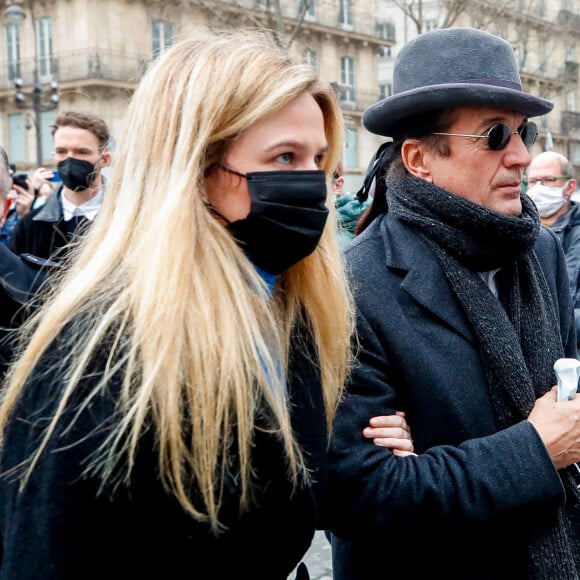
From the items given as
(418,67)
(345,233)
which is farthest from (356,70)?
(418,67)

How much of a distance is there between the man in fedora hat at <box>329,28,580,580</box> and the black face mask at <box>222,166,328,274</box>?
44 cm

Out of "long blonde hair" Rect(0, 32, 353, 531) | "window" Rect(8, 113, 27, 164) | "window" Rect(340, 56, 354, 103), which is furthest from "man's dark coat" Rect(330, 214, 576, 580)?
"window" Rect(340, 56, 354, 103)

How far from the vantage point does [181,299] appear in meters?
1.50

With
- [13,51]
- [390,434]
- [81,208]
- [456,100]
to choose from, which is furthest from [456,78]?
[13,51]

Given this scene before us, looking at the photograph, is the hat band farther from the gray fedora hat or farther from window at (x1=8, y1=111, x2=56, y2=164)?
window at (x1=8, y1=111, x2=56, y2=164)

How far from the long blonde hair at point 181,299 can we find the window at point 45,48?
29925mm

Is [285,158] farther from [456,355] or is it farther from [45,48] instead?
[45,48]

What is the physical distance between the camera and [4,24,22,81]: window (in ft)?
101

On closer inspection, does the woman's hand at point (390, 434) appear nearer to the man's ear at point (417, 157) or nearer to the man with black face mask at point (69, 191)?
the man's ear at point (417, 157)

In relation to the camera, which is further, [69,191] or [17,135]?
[17,135]

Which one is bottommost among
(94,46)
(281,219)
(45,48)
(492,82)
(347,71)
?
(281,219)

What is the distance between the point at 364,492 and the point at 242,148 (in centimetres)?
85

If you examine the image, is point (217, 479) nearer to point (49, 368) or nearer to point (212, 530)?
point (212, 530)

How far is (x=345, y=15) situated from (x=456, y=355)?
34.8 meters
